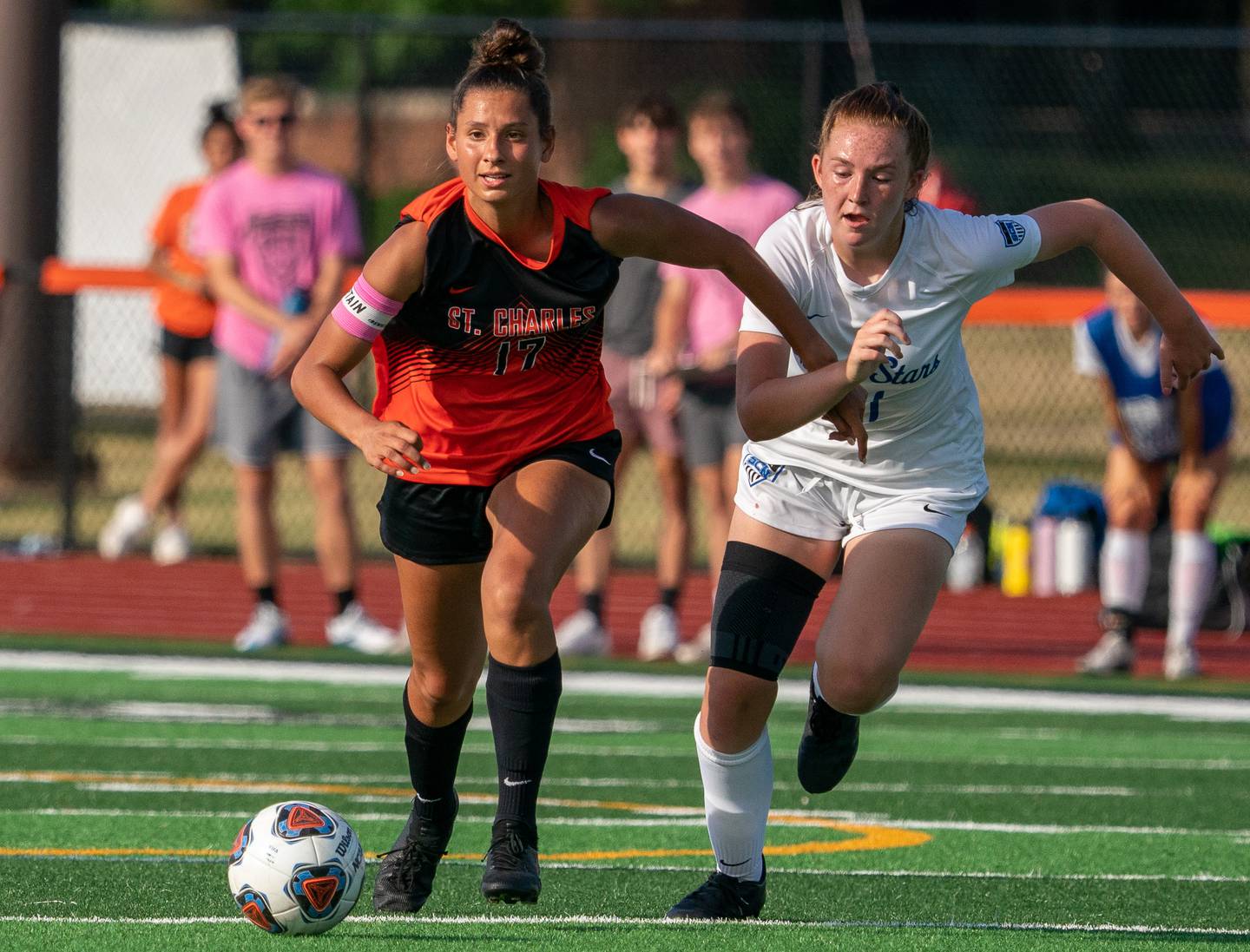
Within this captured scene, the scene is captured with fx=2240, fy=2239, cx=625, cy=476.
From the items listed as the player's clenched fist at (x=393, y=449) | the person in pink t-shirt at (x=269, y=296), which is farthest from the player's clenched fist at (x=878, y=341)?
the person in pink t-shirt at (x=269, y=296)

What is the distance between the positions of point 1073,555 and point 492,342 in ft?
27.3

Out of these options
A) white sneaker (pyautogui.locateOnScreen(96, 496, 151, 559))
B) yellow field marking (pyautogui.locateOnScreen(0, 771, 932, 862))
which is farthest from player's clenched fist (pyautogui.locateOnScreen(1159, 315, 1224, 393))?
white sneaker (pyautogui.locateOnScreen(96, 496, 151, 559))

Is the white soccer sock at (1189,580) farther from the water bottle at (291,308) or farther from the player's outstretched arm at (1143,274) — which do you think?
the player's outstretched arm at (1143,274)

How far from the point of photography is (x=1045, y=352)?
19.2 metres

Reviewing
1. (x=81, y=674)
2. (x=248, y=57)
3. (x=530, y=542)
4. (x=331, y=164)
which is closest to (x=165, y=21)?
(x=248, y=57)

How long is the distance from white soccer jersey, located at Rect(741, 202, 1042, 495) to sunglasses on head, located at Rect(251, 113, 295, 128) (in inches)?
206

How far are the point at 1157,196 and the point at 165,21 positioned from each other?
501 inches

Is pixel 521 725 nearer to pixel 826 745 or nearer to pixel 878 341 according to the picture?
pixel 826 745

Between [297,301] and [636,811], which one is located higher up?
[297,301]

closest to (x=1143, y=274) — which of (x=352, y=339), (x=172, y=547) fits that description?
(x=352, y=339)

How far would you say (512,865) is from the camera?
17.0 ft

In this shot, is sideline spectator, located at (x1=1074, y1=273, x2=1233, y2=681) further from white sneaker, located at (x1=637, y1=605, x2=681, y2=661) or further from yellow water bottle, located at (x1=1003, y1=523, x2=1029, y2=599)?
yellow water bottle, located at (x1=1003, y1=523, x2=1029, y2=599)

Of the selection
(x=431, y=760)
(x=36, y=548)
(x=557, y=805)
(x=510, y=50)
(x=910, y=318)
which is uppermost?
(x=510, y=50)

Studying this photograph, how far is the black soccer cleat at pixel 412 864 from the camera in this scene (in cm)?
543
